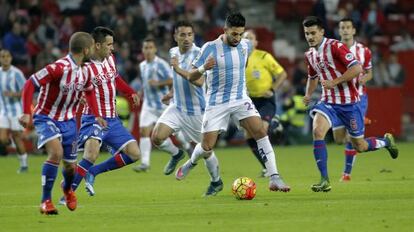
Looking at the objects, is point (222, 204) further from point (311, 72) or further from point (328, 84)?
point (311, 72)

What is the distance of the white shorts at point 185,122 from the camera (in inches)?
605

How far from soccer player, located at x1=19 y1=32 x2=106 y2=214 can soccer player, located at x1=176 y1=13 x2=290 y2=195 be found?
67.6 inches

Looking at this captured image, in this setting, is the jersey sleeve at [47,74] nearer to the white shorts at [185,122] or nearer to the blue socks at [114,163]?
the blue socks at [114,163]

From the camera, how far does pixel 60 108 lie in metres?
11.8

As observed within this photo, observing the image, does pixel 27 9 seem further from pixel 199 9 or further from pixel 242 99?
pixel 242 99

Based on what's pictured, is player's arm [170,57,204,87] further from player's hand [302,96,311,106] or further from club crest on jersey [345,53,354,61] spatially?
club crest on jersey [345,53,354,61]

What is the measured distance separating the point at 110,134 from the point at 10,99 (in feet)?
24.9

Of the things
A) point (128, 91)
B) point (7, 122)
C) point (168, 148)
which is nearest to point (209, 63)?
point (128, 91)

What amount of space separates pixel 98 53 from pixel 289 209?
137 inches

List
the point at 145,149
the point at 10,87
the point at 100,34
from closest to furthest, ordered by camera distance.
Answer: the point at 100,34 → the point at 145,149 → the point at 10,87

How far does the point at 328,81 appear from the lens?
13.8 m

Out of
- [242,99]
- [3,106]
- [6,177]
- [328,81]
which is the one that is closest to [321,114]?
[328,81]

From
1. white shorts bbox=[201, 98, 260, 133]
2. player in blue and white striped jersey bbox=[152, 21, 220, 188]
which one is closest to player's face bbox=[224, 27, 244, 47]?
white shorts bbox=[201, 98, 260, 133]

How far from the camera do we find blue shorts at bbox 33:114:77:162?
11.7 metres
